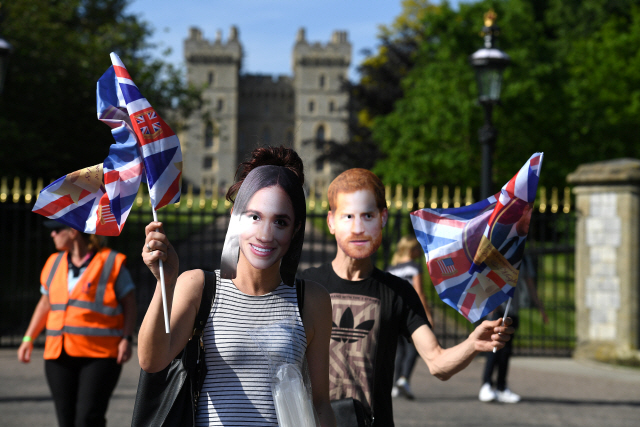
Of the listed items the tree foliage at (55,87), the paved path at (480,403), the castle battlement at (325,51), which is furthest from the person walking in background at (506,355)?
the castle battlement at (325,51)

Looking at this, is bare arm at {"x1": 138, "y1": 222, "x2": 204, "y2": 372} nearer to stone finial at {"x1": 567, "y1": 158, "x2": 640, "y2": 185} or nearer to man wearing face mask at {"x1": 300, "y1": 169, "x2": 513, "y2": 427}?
man wearing face mask at {"x1": 300, "y1": 169, "x2": 513, "y2": 427}

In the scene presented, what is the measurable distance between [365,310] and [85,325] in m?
1.89

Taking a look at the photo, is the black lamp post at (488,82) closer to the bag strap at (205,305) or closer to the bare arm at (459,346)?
the bare arm at (459,346)

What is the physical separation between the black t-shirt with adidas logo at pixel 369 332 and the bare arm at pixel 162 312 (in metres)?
0.97

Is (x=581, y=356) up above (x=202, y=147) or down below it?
below

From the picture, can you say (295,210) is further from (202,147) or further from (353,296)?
(202,147)

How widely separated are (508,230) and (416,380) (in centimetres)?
617

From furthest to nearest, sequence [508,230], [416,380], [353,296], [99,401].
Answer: [416,380]
[99,401]
[353,296]
[508,230]

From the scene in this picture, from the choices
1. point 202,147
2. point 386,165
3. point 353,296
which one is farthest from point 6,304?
point 202,147

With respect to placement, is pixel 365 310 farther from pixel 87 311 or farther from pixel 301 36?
pixel 301 36

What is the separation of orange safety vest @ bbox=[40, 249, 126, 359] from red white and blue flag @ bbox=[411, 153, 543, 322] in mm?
2169

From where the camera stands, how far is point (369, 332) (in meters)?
2.85

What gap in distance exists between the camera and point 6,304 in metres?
13.9

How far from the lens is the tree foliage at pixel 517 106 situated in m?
22.7
